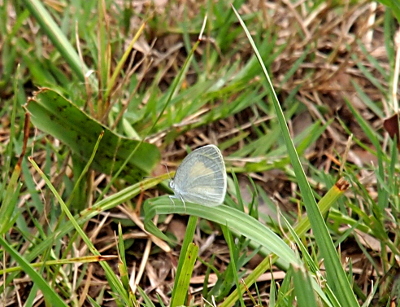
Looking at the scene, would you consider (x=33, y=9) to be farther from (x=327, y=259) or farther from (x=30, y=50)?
(x=327, y=259)

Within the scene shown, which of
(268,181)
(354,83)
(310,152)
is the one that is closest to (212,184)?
(268,181)

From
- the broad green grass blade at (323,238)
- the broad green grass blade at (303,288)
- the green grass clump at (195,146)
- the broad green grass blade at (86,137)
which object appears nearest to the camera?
the broad green grass blade at (303,288)

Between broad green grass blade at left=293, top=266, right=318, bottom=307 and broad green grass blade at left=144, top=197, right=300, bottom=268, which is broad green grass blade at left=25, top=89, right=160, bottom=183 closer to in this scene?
broad green grass blade at left=144, top=197, right=300, bottom=268

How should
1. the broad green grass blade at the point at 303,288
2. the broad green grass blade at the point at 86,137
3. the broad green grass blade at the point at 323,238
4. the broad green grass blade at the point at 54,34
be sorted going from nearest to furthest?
the broad green grass blade at the point at 303,288, the broad green grass blade at the point at 323,238, the broad green grass blade at the point at 86,137, the broad green grass blade at the point at 54,34

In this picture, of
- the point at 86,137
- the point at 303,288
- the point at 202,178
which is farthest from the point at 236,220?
the point at 86,137

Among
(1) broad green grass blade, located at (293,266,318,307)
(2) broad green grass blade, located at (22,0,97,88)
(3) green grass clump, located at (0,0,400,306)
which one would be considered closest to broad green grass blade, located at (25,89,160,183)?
(3) green grass clump, located at (0,0,400,306)

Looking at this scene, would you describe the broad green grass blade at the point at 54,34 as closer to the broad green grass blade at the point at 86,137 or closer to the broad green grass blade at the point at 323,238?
the broad green grass blade at the point at 86,137

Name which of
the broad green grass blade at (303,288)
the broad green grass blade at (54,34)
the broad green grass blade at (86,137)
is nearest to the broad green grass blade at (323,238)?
the broad green grass blade at (303,288)

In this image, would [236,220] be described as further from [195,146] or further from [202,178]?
[195,146]
